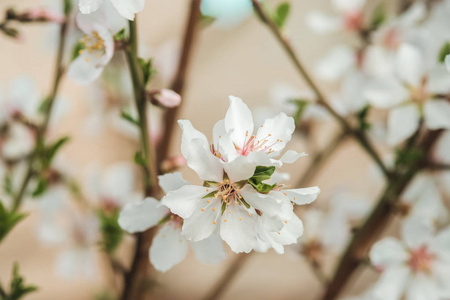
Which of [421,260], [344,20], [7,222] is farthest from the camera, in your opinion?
[344,20]

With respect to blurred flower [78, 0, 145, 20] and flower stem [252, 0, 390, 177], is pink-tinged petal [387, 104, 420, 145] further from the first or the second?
blurred flower [78, 0, 145, 20]

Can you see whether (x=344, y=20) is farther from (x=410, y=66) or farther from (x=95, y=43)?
(x=95, y=43)

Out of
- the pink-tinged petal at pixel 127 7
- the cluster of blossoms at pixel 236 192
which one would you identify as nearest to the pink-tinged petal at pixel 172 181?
the cluster of blossoms at pixel 236 192

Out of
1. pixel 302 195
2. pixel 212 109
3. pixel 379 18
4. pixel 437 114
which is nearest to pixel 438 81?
pixel 437 114

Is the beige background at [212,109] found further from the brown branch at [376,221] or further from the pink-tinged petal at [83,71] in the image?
the pink-tinged petal at [83,71]

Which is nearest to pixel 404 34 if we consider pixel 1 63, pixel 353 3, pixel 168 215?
pixel 353 3
